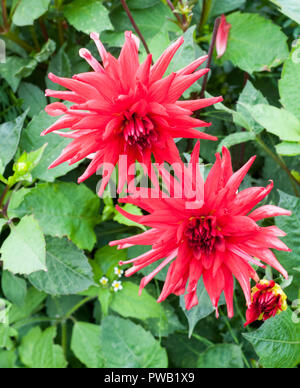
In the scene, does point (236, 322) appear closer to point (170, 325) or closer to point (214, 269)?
point (170, 325)

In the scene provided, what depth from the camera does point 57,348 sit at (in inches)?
42.0

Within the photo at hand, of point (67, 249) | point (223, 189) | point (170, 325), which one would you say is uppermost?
point (223, 189)

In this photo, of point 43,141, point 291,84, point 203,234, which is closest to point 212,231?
point 203,234

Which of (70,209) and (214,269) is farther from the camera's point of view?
(70,209)

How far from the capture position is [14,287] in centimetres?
99

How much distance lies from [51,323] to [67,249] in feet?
1.11

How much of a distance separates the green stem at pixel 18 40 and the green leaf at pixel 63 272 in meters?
0.49

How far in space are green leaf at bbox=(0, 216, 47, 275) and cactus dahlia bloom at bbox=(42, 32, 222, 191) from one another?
0.78 feet

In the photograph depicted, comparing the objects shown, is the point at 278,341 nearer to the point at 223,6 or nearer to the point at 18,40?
the point at 223,6

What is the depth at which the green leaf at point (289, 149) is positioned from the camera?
0.78 meters

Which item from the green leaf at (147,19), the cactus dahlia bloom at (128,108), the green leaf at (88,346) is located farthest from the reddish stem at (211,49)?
the green leaf at (88,346)

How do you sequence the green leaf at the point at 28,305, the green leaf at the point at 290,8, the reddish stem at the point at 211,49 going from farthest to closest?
1. the green leaf at the point at 28,305
2. the reddish stem at the point at 211,49
3. the green leaf at the point at 290,8

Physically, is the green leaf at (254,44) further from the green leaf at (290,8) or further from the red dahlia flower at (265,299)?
the red dahlia flower at (265,299)

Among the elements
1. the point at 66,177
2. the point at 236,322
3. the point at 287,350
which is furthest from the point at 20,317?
the point at 287,350
